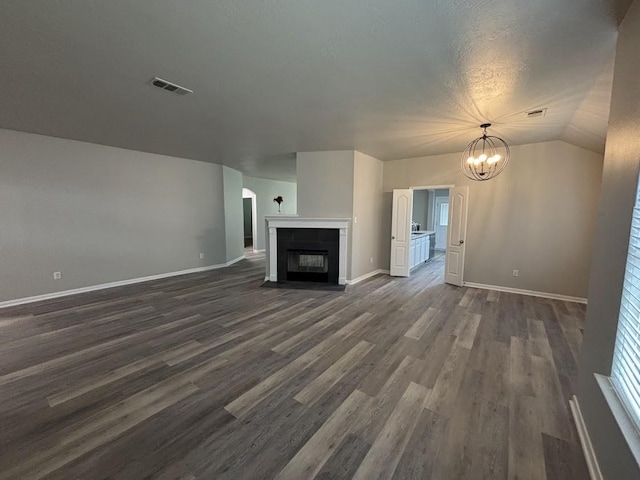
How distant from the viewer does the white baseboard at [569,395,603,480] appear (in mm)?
1470

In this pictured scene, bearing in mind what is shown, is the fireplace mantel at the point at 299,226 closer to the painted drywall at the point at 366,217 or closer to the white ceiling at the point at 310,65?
the painted drywall at the point at 366,217

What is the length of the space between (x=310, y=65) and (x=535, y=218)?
4920 mm

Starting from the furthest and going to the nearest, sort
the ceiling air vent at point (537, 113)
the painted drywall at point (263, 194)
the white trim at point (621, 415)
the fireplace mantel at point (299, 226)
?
1. the painted drywall at point (263, 194)
2. the fireplace mantel at point (299, 226)
3. the ceiling air vent at point (537, 113)
4. the white trim at point (621, 415)

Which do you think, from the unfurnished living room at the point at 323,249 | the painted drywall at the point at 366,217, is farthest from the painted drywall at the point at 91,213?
the painted drywall at the point at 366,217

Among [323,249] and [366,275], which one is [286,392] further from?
[366,275]

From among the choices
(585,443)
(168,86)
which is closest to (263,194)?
(168,86)

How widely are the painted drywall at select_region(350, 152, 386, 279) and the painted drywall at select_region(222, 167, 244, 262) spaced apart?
3839mm

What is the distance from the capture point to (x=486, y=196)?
5.25 meters

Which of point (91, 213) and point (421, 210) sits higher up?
point (421, 210)

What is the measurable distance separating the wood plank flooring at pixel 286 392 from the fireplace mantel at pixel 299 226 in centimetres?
140

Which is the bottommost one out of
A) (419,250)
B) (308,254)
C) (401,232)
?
(419,250)

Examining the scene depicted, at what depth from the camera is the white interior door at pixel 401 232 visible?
19.7 feet

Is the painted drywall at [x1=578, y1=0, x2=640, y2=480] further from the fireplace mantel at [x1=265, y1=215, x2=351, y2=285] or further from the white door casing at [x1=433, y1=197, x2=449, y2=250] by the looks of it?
the white door casing at [x1=433, y1=197, x2=449, y2=250]

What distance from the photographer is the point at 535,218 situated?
4840 mm
